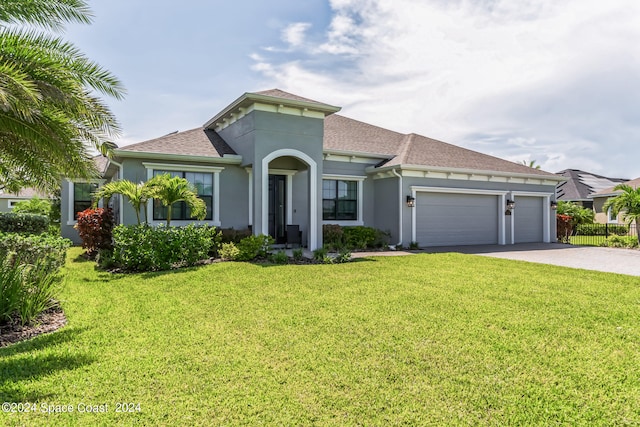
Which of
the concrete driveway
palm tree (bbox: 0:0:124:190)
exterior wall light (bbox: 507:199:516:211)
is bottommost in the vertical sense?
the concrete driveway

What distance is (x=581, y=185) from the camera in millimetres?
32344

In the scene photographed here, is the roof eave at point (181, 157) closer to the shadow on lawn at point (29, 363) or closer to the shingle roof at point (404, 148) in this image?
the shingle roof at point (404, 148)

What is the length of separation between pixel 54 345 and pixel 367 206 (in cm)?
1307

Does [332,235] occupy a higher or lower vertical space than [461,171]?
lower

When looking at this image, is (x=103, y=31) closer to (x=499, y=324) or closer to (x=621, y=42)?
(x=499, y=324)

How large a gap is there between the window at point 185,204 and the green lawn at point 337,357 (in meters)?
5.02

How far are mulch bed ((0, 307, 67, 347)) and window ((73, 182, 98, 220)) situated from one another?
12.9 metres

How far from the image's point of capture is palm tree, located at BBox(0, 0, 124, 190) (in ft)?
16.6

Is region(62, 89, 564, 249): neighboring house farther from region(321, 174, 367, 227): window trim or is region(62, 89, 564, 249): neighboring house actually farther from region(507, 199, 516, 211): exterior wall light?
region(507, 199, 516, 211): exterior wall light

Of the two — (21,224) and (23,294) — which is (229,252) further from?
(21,224)

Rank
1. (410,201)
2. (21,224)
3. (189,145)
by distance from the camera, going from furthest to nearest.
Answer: (21,224), (410,201), (189,145)

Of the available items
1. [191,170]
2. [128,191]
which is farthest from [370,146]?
[128,191]

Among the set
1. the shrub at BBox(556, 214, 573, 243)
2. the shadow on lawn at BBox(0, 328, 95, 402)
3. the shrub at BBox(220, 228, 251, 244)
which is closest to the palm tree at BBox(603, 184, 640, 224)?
the shrub at BBox(556, 214, 573, 243)

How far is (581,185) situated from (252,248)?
33.2 metres
